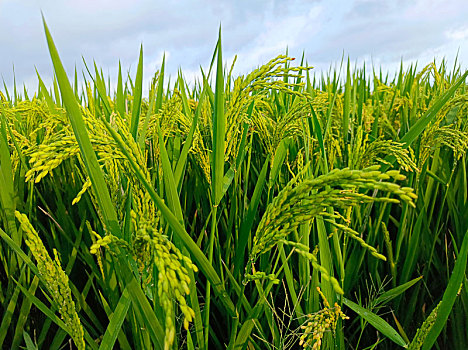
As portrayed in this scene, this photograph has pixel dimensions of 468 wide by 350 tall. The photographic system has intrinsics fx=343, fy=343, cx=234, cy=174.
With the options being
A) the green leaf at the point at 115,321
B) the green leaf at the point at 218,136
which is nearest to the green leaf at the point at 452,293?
the green leaf at the point at 218,136

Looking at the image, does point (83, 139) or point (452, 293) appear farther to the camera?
point (452, 293)

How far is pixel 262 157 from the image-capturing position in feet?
5.47

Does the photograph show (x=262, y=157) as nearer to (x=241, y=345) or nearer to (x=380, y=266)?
(x=380, y=266)

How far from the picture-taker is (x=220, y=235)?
1.44 m

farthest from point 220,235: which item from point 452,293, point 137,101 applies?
point 452,293

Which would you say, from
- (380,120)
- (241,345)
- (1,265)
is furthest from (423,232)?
(1,265)

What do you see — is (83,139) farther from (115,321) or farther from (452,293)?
(452,293)

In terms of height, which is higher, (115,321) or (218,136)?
(218,136)

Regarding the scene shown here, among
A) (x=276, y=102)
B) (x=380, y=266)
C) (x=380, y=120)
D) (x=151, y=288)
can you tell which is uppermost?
(x=276, y=102)

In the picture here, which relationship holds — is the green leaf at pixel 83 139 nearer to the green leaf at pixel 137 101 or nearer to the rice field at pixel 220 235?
the rice field at pixel 220 235

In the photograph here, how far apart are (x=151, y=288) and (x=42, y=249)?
240 mm

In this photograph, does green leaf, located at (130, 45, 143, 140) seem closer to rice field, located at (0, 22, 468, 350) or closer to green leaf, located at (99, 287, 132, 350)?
rice field, located at (0, 22, 468, 350)

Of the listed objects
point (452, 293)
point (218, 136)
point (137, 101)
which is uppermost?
point (137, 101)

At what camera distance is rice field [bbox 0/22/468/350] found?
60cm
